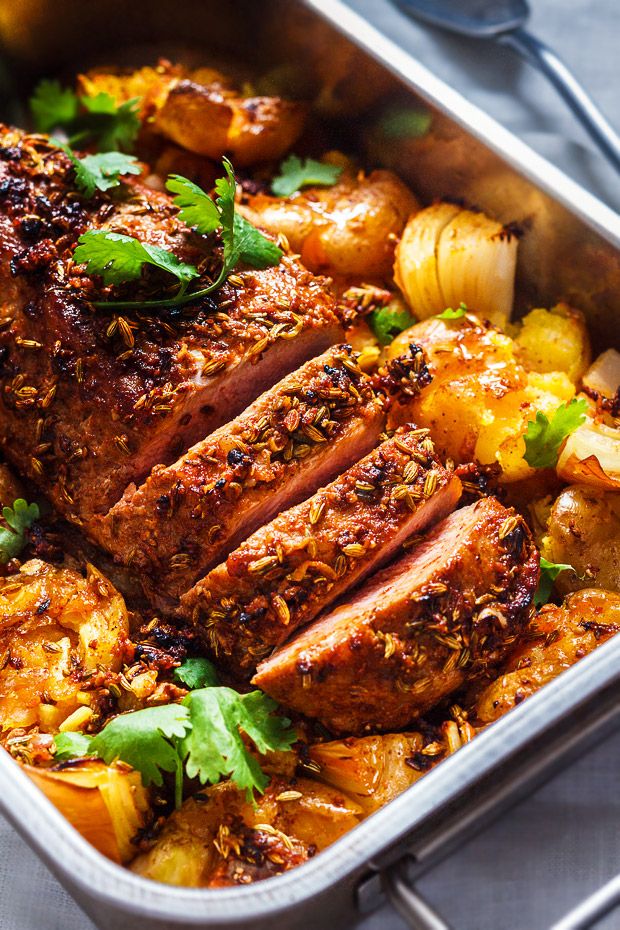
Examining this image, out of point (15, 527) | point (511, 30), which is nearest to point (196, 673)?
point (15, 527)

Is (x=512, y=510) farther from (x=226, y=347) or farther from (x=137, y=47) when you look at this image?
(x=137, y=47)

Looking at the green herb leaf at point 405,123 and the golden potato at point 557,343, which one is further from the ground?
the green herb leaf at point 405,123

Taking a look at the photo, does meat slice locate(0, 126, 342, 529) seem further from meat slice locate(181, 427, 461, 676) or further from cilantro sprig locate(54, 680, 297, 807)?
cilantro sprig locate(54, 680, 297, 807)

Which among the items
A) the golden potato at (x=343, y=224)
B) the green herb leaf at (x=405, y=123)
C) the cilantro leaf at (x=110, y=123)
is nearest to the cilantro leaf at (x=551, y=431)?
the golden potato at (x=343, y=224)

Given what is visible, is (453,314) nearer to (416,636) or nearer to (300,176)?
(300,176)

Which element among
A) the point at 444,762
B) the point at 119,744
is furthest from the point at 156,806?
the point at 444,762

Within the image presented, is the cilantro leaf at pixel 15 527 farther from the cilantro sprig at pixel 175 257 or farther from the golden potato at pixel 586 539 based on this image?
the golden potato at pixel 586 539
